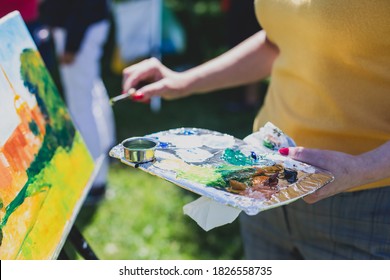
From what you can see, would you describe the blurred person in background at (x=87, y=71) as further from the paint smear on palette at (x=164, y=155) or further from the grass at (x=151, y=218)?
the paint smear on palette at (x=164, y=155)

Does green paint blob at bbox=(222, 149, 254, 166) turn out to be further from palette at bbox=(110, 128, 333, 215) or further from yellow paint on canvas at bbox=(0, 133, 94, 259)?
yellow paint on canvas at bbox=(0, 133, 94, 259)

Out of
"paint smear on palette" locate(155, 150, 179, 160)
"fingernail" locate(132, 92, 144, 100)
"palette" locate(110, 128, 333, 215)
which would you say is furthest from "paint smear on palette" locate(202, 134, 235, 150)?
"fingernail" locate(132, 92, 144, 100)

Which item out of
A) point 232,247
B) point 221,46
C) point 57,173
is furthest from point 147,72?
point 221,46

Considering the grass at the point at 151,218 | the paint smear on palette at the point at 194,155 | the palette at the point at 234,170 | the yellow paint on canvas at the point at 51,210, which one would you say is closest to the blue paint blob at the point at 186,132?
the palette at the point at 234,170

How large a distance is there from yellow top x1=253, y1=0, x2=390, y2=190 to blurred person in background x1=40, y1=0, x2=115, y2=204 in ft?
6.44

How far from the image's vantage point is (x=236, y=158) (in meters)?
1.22

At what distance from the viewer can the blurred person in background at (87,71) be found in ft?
10.4

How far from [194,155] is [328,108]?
14.5 inches

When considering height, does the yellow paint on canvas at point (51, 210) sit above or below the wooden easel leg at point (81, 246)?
above

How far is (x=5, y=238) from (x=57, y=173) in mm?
318

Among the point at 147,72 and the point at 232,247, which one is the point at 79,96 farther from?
the point at 147,72

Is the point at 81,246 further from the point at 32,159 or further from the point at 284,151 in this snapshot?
the point at 284,151

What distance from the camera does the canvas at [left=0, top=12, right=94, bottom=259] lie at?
1.15 metres
